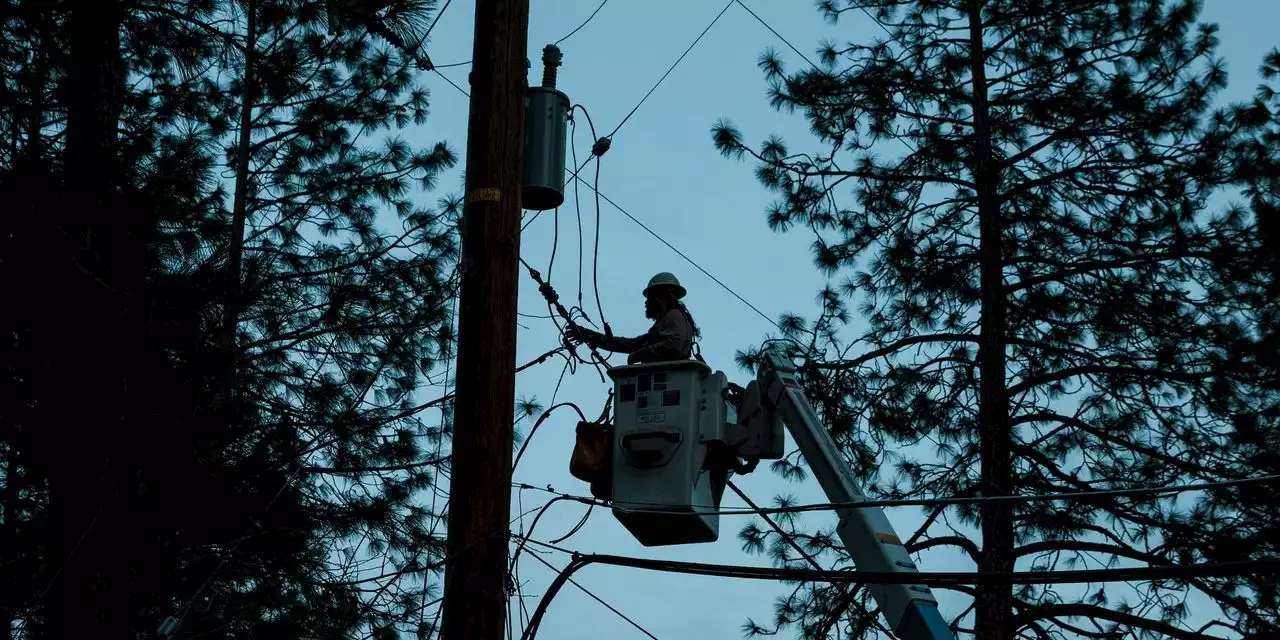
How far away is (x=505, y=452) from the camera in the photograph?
732cm

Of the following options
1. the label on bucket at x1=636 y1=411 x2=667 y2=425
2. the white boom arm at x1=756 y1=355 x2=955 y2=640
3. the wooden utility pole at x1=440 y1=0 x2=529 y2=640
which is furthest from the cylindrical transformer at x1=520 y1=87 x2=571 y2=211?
the white boom arm at x1=756 y1=355 x2=955 y2=640

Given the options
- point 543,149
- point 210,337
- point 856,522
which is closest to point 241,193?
point 210,337

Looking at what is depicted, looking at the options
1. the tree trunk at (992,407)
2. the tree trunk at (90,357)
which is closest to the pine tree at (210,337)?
the tree trunk at (90,357)

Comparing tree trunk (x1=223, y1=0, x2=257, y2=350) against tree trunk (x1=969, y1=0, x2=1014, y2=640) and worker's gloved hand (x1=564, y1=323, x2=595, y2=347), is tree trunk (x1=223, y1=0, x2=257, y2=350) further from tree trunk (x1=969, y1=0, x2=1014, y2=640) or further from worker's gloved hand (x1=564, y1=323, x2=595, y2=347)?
tree trunk (x1=969, y1=0, x2=1014, y2=640)

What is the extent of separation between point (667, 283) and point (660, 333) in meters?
0.55

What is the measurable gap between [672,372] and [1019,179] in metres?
6.30

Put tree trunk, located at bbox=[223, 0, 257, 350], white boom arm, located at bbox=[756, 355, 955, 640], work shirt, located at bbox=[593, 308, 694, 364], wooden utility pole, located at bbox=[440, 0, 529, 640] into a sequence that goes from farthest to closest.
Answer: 1. tree trunk, located at bbox=[223, 0, 257, 350]
2. work shirt, located at bbox=[593, 308, 694, 364]
3. white boom arm, located at bbox=[756, 355, 955, 640]
4. wooden utility pole, located at bbox=[440, 0, 529, 640]

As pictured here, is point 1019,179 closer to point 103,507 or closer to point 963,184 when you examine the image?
point 963,184

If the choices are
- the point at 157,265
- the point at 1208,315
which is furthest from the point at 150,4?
the point at 1208,315

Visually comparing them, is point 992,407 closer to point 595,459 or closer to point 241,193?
point 595,459

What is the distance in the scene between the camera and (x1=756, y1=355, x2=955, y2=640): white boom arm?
743cm

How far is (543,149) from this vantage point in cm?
822

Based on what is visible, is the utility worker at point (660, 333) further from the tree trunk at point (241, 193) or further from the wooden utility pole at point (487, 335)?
the tree trunk at point (241, 193)

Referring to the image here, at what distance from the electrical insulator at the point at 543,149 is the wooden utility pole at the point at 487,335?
0.23 metres
